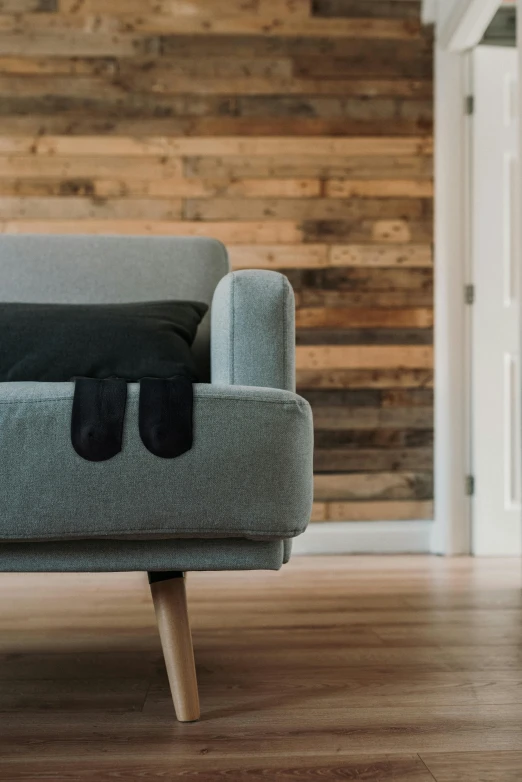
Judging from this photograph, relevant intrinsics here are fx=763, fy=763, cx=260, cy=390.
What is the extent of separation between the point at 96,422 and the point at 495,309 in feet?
8.24

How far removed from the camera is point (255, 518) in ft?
3.63

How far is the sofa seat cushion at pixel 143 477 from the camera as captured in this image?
1079 mm

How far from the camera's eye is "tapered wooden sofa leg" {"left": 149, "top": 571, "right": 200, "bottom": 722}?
117 centimetres

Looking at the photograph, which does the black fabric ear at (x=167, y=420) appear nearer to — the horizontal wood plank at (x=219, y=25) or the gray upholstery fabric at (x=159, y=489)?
the gray upholstery fabric at (x=159, y=489)

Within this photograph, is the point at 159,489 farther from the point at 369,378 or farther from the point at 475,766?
the point at 369,378

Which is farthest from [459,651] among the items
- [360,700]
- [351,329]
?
[351,329]

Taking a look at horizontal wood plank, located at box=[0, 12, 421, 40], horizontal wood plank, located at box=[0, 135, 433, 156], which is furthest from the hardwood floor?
horizontal wood plank, located at box=[0, 12, 421, 40]

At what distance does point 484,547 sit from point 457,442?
446 millimetres

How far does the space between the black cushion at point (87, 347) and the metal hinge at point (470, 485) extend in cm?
199

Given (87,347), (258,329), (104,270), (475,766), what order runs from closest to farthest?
(475,766) → (258,329) → (87,347) → (104,270)

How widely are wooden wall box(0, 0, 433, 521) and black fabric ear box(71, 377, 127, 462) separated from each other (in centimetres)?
221

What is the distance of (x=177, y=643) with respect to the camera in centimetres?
117

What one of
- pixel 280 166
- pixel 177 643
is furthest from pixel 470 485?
pixel 177 643

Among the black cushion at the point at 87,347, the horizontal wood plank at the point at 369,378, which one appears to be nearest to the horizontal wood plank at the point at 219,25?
the horizontal wood plank at the point at 369,378
